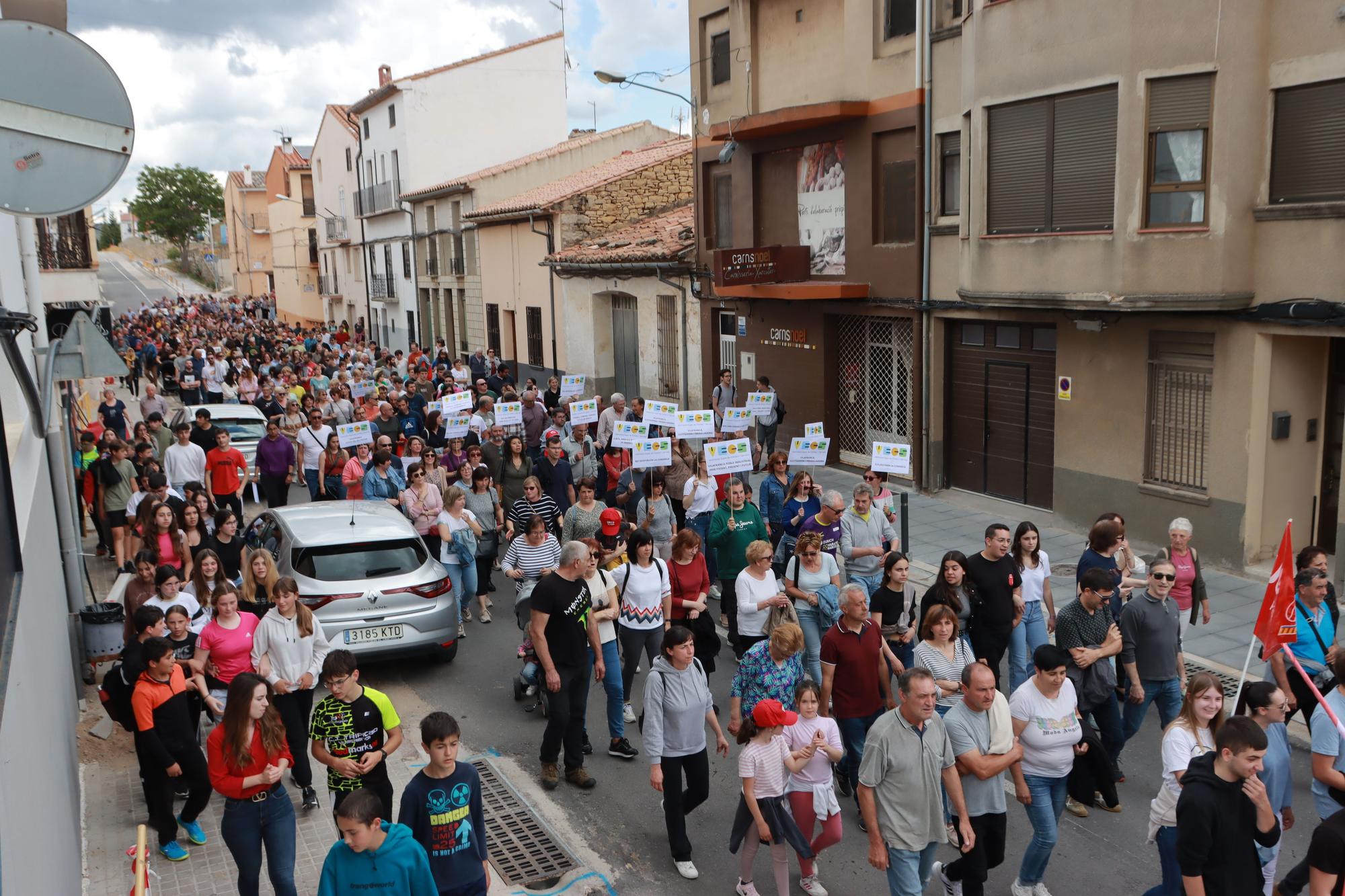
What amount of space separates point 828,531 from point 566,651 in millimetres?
2825

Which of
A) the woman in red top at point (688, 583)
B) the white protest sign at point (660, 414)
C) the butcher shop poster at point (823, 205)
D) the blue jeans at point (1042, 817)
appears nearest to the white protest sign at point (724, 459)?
the white protest sign at point (660, 414)

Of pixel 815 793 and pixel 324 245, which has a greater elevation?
pixel 324 245

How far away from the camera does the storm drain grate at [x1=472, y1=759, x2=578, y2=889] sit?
667 cm

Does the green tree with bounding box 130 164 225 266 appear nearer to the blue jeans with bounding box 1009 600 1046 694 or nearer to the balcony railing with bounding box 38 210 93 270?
the balcony railing with bounding box 38 210 93 270

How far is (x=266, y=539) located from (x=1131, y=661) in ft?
25.0

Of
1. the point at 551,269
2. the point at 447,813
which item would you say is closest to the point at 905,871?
the point at 447,813

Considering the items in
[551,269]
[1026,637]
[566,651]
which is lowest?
[1026,637]

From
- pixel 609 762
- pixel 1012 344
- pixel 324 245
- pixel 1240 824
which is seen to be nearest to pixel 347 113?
pixel 324 245

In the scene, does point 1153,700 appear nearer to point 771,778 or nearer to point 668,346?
point 771,778

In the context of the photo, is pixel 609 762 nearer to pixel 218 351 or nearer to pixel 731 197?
pixel 731 197

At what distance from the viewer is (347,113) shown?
1944 inches

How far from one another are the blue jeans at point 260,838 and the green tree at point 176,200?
358 feet

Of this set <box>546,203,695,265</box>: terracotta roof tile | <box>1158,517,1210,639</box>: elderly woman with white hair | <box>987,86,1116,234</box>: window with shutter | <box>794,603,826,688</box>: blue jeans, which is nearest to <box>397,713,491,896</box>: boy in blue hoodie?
<box>794,603,826,688</box>: blue jeans

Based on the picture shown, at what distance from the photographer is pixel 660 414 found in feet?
47.4
